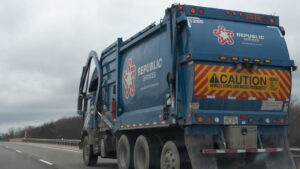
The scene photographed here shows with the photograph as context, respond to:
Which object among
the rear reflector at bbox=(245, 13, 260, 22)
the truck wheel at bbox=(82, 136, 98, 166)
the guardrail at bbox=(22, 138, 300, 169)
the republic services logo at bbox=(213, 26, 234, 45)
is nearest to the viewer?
the republic services logo at bbox=(213, 26, 234, 45)

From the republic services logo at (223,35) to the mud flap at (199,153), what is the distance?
2.00 metres

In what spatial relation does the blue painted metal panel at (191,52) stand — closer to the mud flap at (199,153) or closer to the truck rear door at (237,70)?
the truck rear door at (237,70)

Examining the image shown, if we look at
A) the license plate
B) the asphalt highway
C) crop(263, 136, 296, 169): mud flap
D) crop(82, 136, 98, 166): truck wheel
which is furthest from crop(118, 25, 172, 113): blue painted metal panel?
the asphalt highway

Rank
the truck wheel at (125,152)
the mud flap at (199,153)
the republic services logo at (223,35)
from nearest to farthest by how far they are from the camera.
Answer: the mud flap at (199,153) < the republic services logo at (223,35) < the truck wheel at (125,152)

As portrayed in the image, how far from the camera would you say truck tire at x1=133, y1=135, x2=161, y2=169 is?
9.77m

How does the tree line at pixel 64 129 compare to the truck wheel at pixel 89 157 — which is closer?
the truck wheel at pixel 89 157

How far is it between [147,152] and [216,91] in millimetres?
2447

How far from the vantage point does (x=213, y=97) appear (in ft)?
27.6

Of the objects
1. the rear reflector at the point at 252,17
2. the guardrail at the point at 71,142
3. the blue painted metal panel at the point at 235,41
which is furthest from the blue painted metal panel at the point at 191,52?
the guardrail at the point at 71,142

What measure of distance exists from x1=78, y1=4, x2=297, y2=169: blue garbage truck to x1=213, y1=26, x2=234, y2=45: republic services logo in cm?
2

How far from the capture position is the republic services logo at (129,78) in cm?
1127

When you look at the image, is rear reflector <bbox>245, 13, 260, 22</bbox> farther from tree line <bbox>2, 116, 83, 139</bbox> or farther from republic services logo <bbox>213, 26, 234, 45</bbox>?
tree line <bbox>2, 116, 83, 139</bbox>

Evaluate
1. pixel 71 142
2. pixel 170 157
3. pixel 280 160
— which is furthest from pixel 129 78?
pixel 71 142

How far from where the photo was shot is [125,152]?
37.3ft
